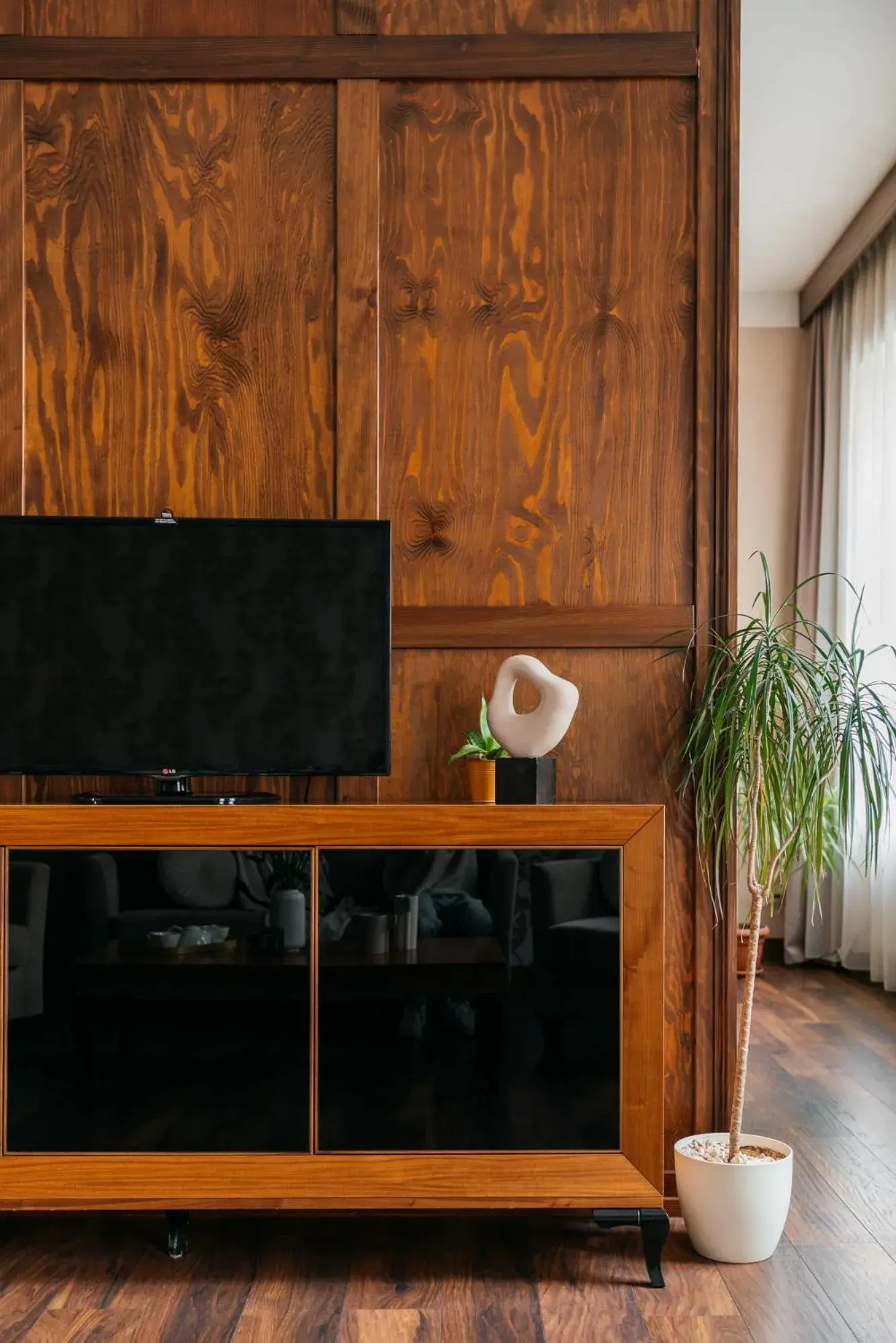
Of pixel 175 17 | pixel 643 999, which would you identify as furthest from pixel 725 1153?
pixel 175 17

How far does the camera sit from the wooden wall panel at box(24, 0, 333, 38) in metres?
2.65

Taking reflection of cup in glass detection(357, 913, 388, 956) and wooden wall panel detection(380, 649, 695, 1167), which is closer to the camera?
reflection of cup in glass detection(357, 913, 388, 956)

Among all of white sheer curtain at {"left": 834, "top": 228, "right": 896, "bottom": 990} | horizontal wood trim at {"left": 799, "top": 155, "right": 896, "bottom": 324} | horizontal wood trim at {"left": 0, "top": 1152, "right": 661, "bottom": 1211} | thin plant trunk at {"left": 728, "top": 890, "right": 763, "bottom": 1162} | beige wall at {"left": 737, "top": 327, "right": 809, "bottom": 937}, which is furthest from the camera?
beige wall at {"left": 737, "top": 327, "right": 809, "bottom": 937}

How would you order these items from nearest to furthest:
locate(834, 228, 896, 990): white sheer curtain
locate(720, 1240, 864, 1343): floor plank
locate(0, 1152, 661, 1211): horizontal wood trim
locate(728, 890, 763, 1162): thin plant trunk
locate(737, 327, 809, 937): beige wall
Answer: locate(720, 1240, 864, 1343): floor plank → locate(0, 1152, 661, 1211): horizontal wood trim → locate(728, 890, 763, 1162): thin plant trunk → locate(834, 228, 896, 990): white sheer curtain → locate(737, 327, 809, 937): beige wall

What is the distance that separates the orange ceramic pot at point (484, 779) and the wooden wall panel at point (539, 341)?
1.21ft

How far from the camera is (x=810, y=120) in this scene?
4.25 metres

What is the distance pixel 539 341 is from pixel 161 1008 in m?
1.57

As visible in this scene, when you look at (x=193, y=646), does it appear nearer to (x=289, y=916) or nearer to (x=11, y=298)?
(x=289, y=916)

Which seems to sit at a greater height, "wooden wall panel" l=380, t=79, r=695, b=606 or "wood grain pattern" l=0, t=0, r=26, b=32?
"wood grain pattern" l=0, t=0, r=26, b=32

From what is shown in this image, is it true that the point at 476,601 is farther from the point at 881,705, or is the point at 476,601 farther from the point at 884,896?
the point at 884,896

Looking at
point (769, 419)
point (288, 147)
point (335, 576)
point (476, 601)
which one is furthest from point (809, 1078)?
point (769, 419)

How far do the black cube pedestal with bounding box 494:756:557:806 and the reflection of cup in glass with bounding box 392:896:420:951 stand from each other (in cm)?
27

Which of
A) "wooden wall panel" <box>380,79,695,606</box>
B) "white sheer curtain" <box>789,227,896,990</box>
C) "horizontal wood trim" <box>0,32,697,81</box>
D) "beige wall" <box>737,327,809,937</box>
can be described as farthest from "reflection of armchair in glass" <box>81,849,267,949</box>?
"beige wall" <box>737,327,809,937</box>

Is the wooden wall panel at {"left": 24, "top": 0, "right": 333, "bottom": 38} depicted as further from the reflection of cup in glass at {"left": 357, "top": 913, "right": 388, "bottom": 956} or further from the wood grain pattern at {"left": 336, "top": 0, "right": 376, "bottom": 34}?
the reflection of cup in glass at {"left": 357, "top": 913, "right": 388, "bottom": 956}
